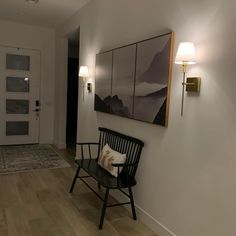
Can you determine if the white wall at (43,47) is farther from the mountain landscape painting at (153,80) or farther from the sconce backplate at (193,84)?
the sconce backplate at (193,84)

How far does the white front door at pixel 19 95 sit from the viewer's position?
18.9 feet

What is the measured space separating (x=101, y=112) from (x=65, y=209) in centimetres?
143

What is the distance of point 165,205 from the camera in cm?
246

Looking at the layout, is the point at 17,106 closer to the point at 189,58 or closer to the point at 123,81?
the point at 123,81

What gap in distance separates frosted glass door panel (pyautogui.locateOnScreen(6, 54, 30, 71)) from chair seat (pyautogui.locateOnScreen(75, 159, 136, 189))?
3609 mm

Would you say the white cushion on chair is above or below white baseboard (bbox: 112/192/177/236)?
above

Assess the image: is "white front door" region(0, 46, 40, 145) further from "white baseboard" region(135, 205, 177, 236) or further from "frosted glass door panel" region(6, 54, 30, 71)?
"white baseboard" region(135, 205, 177, 236)

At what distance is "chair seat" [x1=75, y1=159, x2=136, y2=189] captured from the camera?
263 centimetres

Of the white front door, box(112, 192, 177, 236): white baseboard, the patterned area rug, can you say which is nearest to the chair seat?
box(112, 192, 177, 236): white baseboard

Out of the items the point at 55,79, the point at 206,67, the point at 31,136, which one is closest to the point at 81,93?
the point at 55,79

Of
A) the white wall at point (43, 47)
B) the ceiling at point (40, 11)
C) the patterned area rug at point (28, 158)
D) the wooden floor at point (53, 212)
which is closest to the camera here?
the wooden floor at point (53, 212)

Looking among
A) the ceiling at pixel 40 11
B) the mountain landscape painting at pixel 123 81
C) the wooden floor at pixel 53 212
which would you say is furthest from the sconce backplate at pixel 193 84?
the ceiling at pixel 40 11

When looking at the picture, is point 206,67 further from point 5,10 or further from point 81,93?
point 5,10

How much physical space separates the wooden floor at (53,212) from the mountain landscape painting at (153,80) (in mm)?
1160
